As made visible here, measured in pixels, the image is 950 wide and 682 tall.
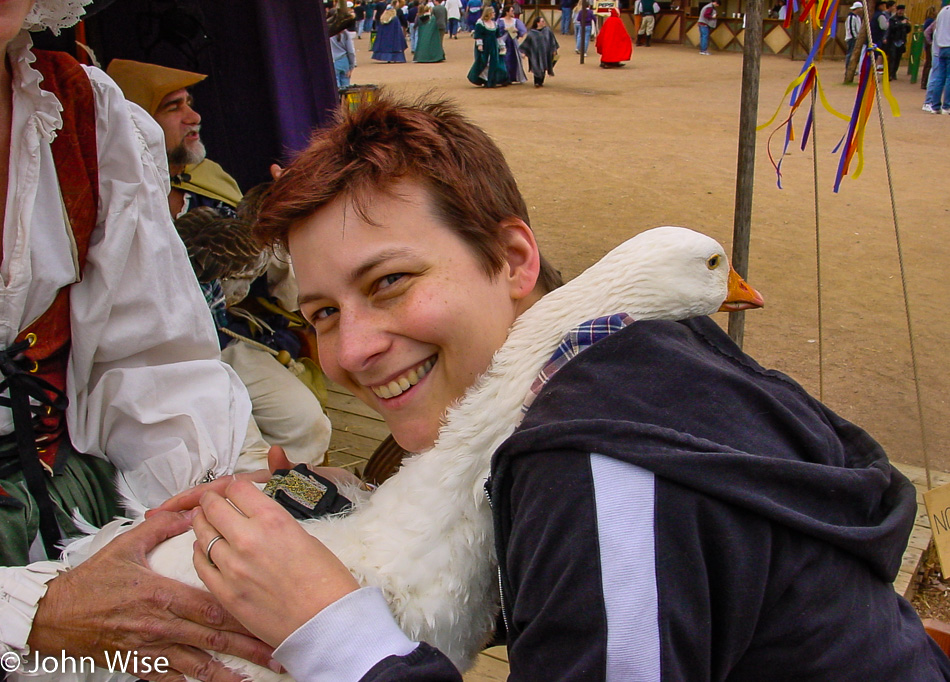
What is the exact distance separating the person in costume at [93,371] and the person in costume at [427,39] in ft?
64.3

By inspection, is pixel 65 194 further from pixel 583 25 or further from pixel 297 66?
pixel 583 25

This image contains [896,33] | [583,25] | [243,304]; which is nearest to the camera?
[243,304]

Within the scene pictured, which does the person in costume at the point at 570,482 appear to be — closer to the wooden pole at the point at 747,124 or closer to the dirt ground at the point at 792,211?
the dirt ground at the point at 792,211

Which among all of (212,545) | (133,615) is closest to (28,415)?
(133,615)

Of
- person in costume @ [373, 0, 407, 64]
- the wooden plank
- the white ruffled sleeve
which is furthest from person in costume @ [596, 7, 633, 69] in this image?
the white ruffled sleeve

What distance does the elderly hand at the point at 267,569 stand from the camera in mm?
1063

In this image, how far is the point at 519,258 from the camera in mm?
1304

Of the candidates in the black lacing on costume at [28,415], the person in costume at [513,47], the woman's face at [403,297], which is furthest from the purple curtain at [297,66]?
the person in costume at [513,47]

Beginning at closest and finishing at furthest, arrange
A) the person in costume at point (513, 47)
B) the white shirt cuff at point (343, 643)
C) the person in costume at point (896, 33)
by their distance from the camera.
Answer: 1. the white shirt cuff at point (343, 643)
2. the person in costume at point (896, 33)
3. the person in costume at point (513, 47)

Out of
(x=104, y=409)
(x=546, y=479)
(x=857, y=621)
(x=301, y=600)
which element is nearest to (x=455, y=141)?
(x=546, y=479)

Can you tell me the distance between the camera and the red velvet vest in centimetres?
157

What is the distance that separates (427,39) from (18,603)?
67.6 feet

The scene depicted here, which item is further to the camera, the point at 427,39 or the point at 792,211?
the point at 427,39

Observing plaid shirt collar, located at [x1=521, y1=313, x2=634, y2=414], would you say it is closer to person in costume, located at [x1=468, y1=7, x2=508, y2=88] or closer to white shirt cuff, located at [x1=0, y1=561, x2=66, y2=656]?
white shirt cuff, located at [x1=0, y1=561, x2=66, y2=656]
